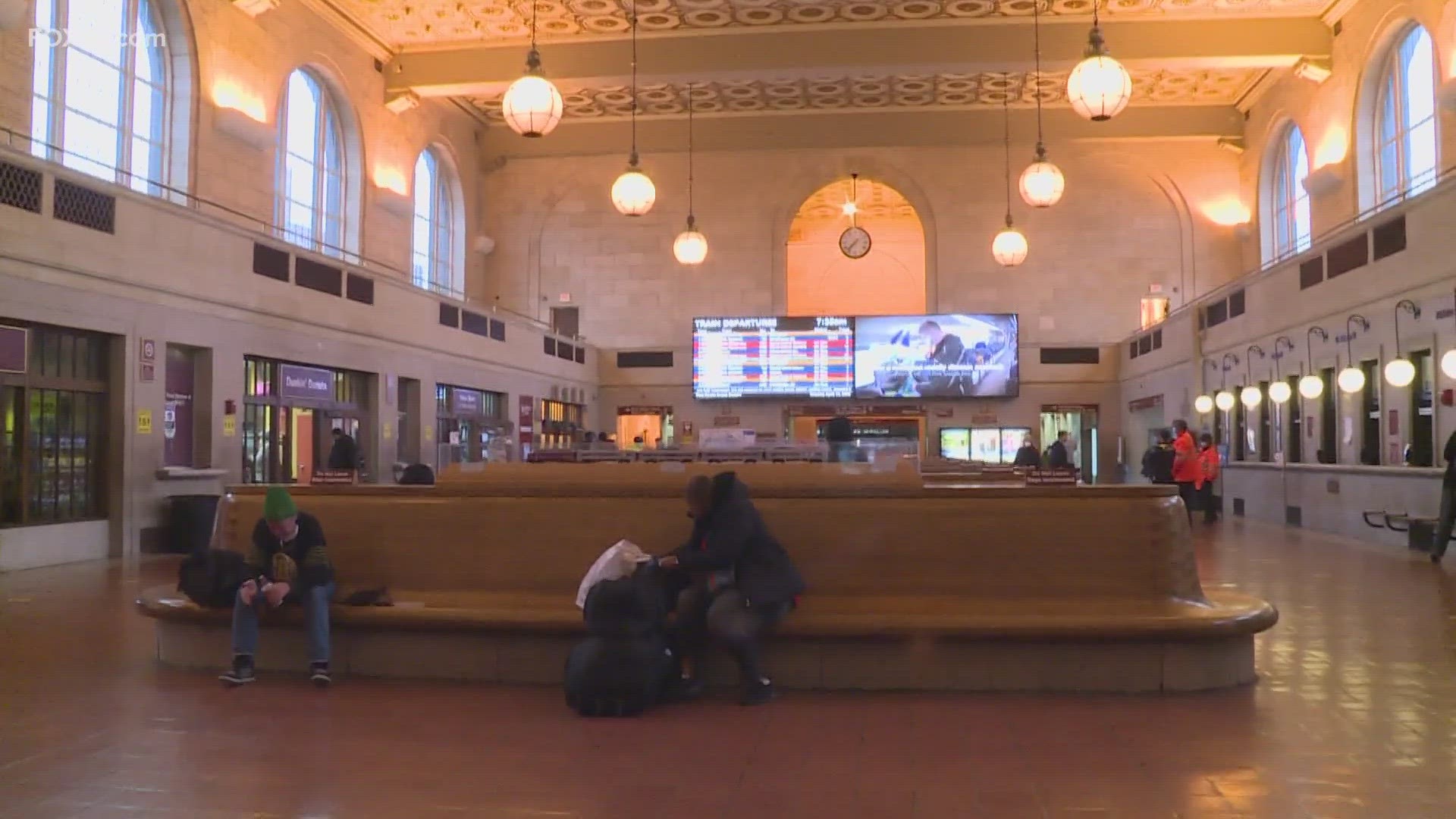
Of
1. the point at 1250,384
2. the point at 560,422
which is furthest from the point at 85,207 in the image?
the point at 1250,384

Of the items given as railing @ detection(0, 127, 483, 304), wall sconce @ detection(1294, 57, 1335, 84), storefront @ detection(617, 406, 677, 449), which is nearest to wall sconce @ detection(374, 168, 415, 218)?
railing @ detection(0, 127, 483, 304)

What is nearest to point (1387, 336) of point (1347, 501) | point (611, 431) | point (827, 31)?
point (1347, 501)

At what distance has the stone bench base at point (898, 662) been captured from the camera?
3893mm

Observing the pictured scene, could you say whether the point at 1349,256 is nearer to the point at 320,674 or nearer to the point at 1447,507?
the point at 1447,507

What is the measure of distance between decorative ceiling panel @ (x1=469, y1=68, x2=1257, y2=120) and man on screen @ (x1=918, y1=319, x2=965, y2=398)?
14.7 feet

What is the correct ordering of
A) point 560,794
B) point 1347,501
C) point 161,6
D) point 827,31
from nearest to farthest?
point 560,794 → point 1347,501 → point 161,6 → point 827,31

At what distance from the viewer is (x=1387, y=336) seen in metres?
10.6

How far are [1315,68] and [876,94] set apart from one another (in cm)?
765

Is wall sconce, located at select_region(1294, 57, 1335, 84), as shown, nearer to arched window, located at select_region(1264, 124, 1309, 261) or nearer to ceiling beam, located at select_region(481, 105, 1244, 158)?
arched window, located at select_region(1264, 124, 1309, 261)

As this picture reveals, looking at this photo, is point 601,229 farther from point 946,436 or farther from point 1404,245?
point 1404,245

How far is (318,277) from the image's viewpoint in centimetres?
1273

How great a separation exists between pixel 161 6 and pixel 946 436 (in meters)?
15.2

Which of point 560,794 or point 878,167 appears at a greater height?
point 878,167

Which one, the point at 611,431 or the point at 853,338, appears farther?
the point at 611,431
